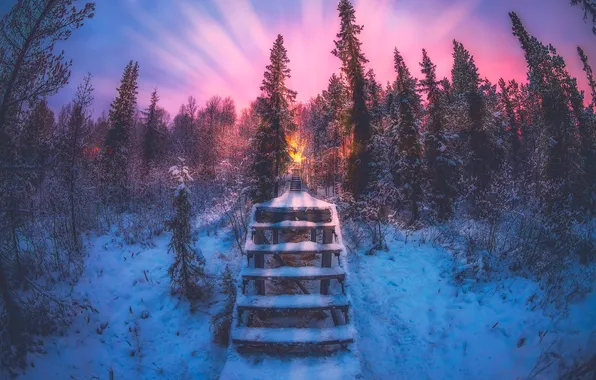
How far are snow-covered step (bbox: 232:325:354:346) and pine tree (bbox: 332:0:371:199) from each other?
41.4 ft

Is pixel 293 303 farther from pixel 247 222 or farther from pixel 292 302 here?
pixel 247 222

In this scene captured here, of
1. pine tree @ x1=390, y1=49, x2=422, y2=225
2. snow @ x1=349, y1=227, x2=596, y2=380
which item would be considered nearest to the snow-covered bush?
snow @ x1=349, y1=227, x2=596, y2=380

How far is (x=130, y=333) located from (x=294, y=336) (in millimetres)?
3656

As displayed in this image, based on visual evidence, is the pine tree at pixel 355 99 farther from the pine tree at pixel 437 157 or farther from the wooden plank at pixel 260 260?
the wooden plank at pixel 260 260

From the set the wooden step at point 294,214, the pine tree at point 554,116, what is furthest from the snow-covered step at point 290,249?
the pine tree at point 554,116

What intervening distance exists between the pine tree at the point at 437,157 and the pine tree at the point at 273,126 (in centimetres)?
1061

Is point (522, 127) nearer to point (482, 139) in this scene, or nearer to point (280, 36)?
point (482, 139)

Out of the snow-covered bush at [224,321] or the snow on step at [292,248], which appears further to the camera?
the snow on step at [292,248]

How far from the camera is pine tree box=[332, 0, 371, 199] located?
16.8 m

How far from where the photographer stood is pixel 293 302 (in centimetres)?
485

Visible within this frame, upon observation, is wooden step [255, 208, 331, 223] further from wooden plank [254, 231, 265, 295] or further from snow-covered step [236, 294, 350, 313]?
snow-covered step [236, 294, 350, 313]

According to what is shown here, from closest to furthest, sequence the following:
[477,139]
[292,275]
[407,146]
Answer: [292,275], [407,146], [477,139]

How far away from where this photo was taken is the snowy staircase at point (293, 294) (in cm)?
438

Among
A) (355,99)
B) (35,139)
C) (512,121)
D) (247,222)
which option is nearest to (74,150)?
(35,139)
